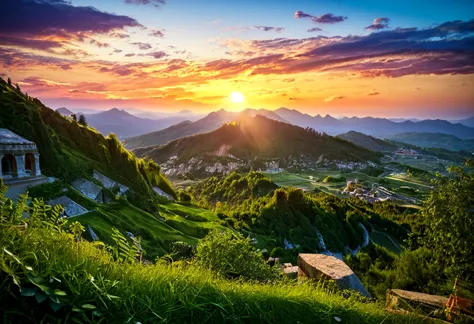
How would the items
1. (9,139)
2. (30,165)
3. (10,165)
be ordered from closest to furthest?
(10,165), (9,139), (30,165)

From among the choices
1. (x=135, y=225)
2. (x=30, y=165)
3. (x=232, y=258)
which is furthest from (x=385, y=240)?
(x=232, y=258)

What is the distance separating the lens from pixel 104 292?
311 centimetres

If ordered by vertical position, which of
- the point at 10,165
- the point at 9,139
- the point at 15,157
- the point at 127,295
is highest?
the point at 9,139

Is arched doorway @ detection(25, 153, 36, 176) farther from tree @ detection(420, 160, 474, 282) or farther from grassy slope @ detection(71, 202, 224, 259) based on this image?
tree @ detection(420, 160, 474, 282)

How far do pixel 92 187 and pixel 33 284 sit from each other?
3397cm

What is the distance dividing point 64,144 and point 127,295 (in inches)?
1769

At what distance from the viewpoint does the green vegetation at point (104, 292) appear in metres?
2.78

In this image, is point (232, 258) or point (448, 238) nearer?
point (232, 258)

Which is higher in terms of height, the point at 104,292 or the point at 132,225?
the point at 104,292

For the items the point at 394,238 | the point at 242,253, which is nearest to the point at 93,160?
the point at 242,253

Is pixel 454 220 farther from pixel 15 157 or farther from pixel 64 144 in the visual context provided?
pixel 64 144

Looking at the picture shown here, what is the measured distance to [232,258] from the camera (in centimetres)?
795

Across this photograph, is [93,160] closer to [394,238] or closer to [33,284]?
[33,284]

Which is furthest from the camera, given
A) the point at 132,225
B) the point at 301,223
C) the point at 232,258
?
the point at 301,223
